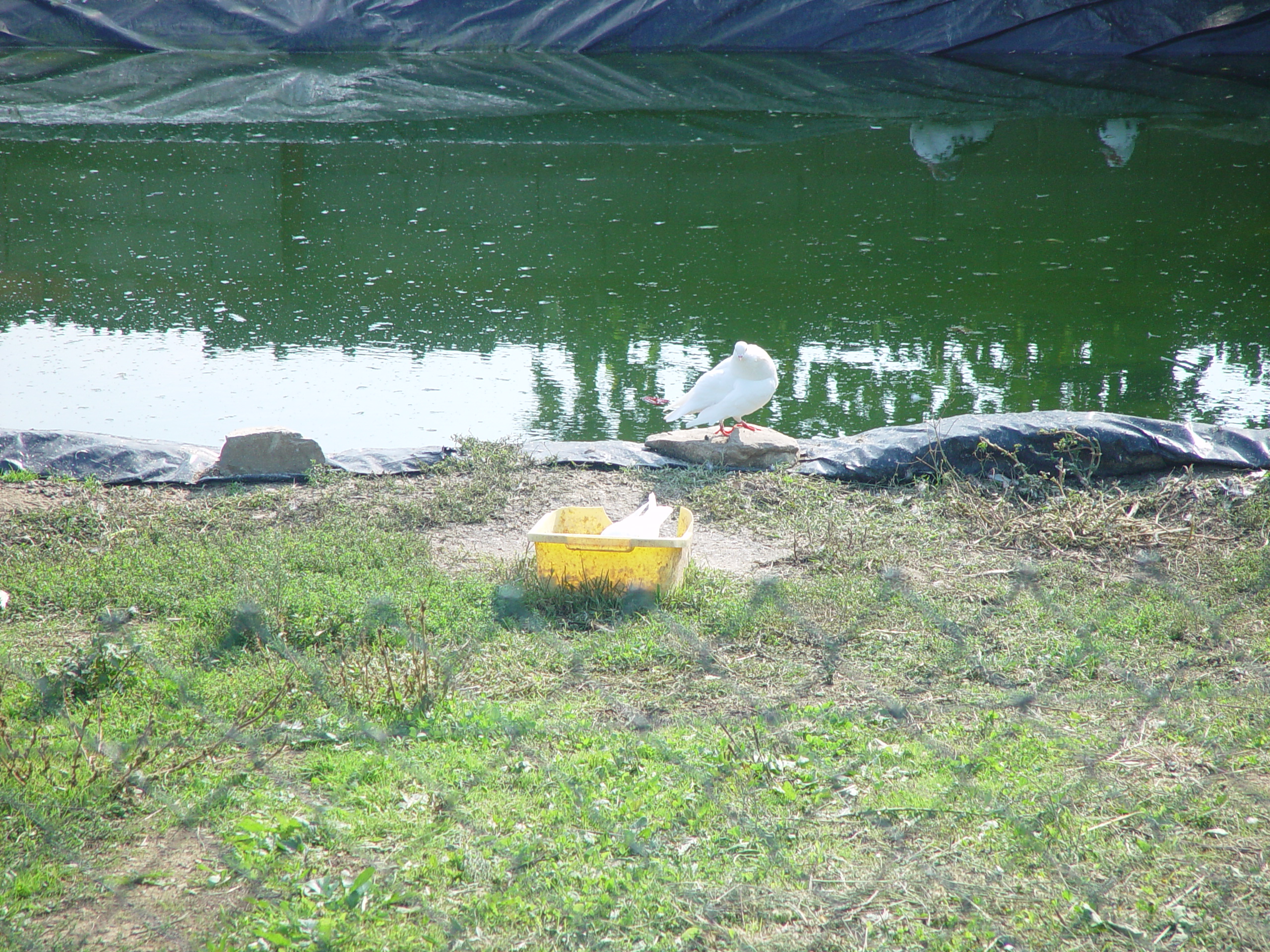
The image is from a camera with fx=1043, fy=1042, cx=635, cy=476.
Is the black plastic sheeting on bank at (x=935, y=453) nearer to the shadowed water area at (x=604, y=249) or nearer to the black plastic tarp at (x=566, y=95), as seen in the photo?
the shadowed water area at (x=604, y=249)

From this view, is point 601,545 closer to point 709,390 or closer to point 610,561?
point 610,561

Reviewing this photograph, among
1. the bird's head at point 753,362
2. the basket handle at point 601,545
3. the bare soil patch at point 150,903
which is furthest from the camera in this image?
the bird's head at point 753,362

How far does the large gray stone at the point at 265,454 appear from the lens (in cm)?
438

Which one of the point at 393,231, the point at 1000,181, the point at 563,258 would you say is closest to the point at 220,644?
the point at 563,258

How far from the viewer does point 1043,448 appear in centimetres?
455

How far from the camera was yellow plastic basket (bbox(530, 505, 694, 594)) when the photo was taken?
323 centimetres

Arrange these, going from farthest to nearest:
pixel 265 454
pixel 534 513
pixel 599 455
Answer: pixel 599 455 < pixel 265 454 < pixel 534 513

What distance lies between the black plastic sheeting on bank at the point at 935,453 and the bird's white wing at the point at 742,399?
352 mm

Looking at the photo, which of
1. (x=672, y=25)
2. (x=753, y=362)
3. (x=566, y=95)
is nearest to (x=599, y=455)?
(x=753, y=362)

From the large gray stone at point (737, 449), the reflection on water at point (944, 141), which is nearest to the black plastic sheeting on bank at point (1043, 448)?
the large gray stone at point (737, 449)

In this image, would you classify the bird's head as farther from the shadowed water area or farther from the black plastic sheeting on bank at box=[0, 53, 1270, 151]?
the black plastic sheeting on bank at box=[0, 53, 1270, 151]

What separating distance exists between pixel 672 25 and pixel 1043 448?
12586 millimetres

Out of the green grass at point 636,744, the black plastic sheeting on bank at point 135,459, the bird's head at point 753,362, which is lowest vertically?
the green grass at point 636,744

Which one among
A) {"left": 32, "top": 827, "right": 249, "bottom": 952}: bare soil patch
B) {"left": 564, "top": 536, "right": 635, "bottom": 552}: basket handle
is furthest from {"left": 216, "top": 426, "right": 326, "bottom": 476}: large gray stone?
{"left": 32, "top": 827, "right": 249, "bottom": 952}: bare soil patch
